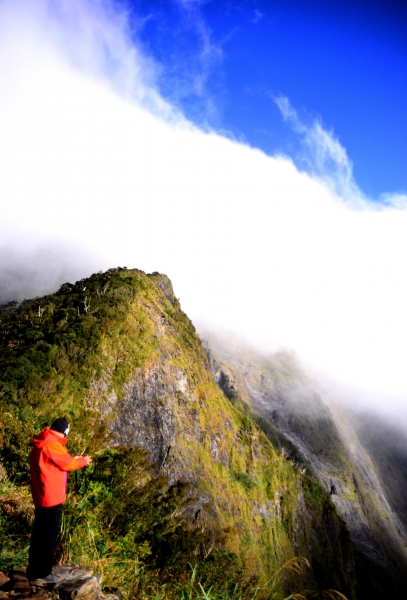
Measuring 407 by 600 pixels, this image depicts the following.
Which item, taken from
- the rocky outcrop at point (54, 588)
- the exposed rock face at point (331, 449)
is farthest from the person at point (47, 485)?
the exposed rock face at point (331, 449)

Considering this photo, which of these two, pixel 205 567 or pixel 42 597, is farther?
pixel 205 567

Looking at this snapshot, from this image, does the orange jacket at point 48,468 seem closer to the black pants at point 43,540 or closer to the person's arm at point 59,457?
the person's arm at point 59,457

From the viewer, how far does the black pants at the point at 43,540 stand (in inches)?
208

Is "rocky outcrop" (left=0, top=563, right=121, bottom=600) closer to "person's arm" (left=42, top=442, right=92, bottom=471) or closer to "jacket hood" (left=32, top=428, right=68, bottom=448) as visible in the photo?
"person's arm" (left=42, top=442, right=92, bottom=471)

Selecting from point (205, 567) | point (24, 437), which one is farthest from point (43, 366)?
point (205, 567)

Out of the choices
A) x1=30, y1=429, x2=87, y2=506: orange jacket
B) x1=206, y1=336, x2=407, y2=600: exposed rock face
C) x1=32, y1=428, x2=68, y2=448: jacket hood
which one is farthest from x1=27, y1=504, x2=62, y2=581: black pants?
x1=206, y1=336, x2=407, y2=600: exposed rock face

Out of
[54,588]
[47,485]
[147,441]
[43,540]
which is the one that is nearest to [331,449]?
[147,441]

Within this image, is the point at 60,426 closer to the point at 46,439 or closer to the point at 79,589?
the point at 46,439

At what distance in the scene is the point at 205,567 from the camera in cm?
874

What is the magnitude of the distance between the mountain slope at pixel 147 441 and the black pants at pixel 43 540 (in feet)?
2.35

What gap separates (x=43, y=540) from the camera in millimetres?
5613

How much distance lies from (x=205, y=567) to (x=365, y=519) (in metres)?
134

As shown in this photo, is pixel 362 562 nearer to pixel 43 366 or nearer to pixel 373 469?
pixel 373 469

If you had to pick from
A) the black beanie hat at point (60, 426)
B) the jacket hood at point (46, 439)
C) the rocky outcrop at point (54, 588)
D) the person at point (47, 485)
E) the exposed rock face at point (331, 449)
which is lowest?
the exposed rock face at point (331, 449)
